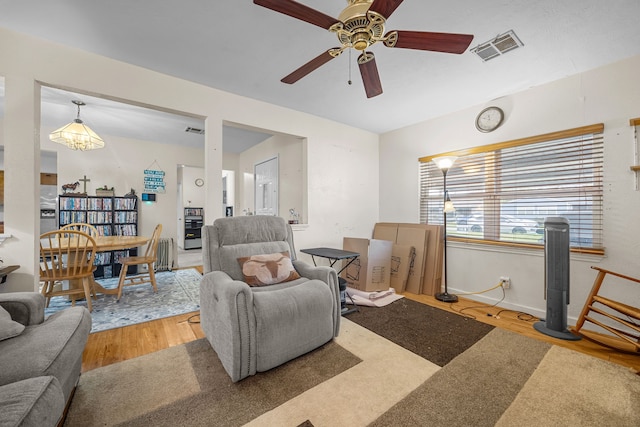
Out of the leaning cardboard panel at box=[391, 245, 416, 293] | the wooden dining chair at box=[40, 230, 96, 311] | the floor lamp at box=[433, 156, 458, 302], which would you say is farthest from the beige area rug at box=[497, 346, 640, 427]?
the wooden dining chair at box=[40, 230, 96, 311]

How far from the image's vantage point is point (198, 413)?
53.4 inches

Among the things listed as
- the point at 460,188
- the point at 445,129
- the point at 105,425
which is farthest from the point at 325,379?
the point at 445,129

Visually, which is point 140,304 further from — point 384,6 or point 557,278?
point 557,278

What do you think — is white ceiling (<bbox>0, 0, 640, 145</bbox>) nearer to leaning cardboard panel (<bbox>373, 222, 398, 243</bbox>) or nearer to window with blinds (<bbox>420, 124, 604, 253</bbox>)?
window with blinds (<bbox>420, 124, 604, 253</bbox>)

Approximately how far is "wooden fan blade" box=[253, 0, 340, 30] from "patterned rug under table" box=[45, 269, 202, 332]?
115 inches

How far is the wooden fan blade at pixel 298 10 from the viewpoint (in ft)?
3.93

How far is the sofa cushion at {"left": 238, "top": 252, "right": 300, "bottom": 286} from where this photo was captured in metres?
2.08

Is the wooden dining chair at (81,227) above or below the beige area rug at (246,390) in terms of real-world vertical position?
above

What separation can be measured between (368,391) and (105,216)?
5071mm

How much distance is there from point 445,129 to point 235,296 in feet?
11.1

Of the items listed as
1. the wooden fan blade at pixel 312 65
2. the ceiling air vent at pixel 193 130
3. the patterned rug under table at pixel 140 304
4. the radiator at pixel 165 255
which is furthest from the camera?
the radiator at pixel 165 255

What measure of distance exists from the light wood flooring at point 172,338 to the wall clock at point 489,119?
2147mm

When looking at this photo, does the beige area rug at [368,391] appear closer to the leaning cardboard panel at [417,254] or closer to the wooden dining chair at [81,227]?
the leaning cardboard panel at [417,254]

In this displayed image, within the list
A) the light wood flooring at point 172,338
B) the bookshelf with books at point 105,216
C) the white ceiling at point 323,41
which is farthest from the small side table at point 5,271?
the bookshelf with books at point 105,216
